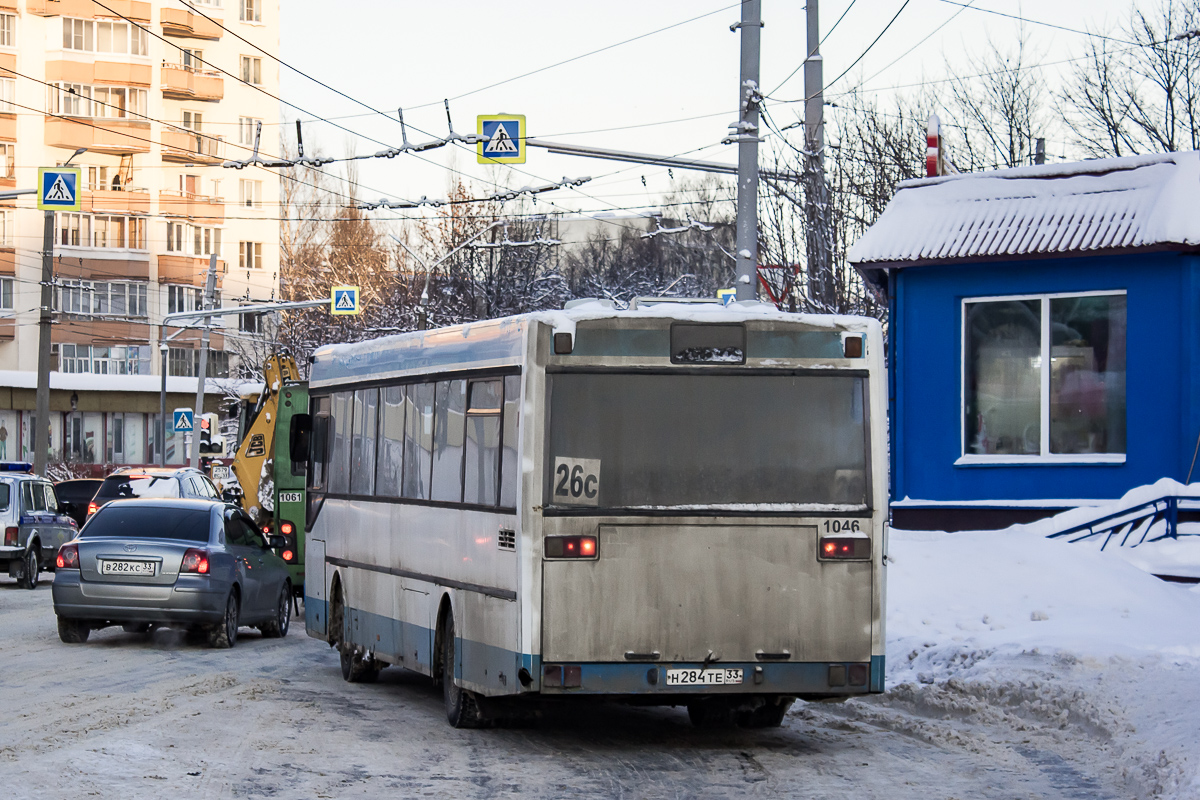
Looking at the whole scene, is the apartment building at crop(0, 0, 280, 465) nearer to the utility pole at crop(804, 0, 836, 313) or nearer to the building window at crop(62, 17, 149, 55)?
the building window at crop(62, 17, 149, 55)

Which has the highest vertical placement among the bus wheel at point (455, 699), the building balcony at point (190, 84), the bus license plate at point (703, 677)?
the building balcony at point (190, 84)

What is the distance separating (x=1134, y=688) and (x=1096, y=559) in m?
5.21

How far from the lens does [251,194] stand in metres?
86.1

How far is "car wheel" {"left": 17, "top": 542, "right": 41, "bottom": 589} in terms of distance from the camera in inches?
1041

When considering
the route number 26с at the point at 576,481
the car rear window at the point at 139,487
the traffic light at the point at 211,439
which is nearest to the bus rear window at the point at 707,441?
the route number 26с at the point at 576,481

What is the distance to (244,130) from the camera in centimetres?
8469

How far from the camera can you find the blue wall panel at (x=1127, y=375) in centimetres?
1939

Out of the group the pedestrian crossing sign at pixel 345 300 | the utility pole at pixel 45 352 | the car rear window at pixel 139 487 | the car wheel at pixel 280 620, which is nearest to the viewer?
the car wheel at pixel 280 620

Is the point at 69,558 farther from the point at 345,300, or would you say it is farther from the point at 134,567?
the point at 345,300

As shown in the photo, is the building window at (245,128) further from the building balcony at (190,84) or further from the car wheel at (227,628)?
the car wheel at (227,628)

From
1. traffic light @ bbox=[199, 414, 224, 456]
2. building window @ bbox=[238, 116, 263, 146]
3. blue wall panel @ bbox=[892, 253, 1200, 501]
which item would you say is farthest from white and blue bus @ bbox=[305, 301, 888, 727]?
building window @ bbox=[238, 116, 263, 146]

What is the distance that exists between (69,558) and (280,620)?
2749mm

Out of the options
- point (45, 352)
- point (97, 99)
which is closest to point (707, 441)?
point (45, 352)

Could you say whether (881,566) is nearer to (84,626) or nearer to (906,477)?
(84,626)
